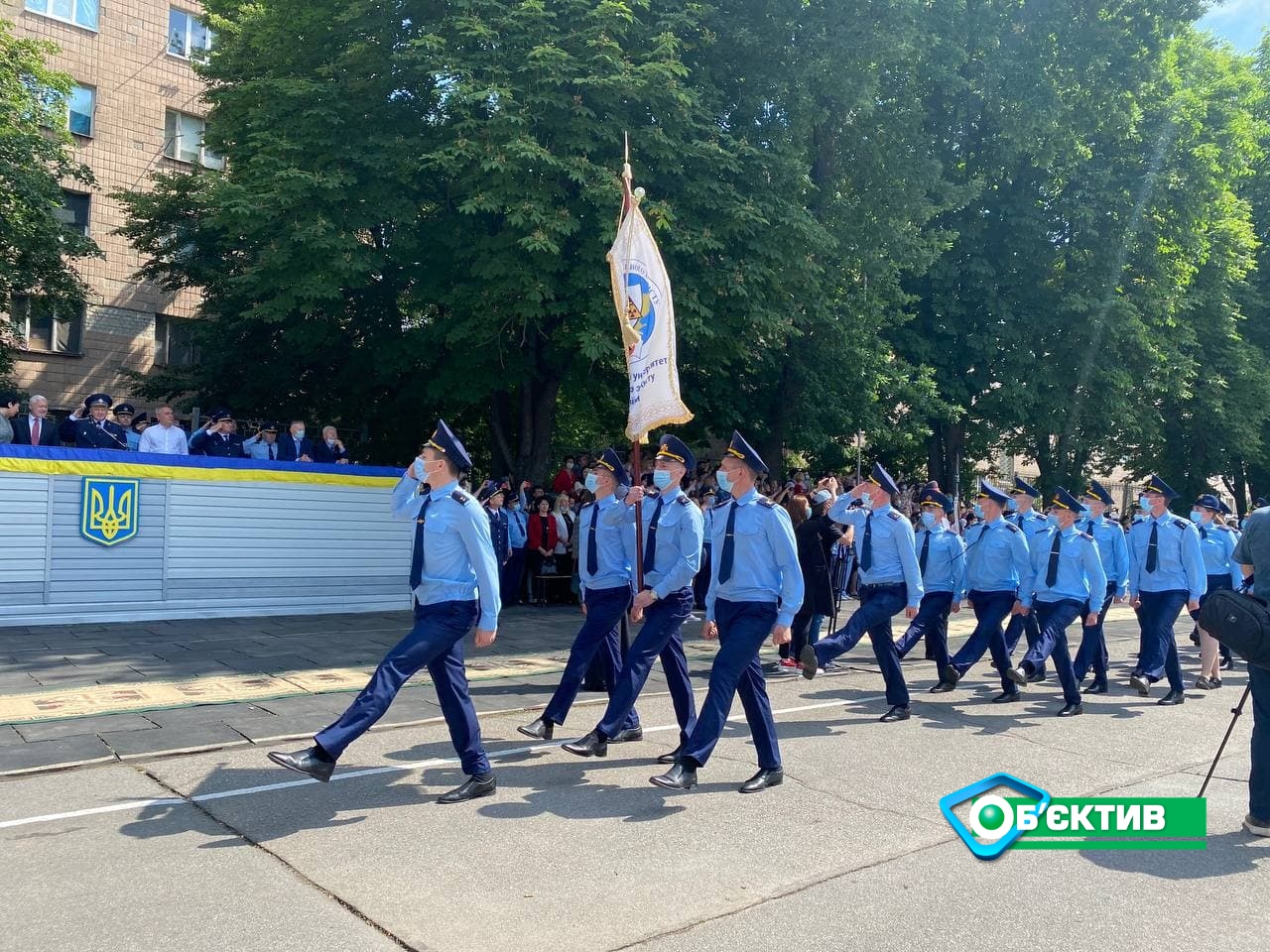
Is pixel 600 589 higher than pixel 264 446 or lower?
lower

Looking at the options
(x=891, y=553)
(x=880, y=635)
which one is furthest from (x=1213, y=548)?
(x=880, y=635)

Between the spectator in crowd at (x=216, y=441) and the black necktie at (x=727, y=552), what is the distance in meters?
10.4

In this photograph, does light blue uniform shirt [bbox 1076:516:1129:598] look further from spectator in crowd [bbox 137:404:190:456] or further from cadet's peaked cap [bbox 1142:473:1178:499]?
spectator in crowd [bbox 137:404:190:456]

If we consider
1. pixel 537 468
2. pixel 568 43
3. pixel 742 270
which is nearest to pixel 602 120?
pixel 568 43

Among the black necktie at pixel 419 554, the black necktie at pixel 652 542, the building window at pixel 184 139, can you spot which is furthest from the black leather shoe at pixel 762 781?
the building window at pixel 184 139

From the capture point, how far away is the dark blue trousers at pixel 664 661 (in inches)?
274

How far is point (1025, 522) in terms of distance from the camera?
10.6 meters

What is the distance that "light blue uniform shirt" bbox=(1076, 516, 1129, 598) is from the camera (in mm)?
10828

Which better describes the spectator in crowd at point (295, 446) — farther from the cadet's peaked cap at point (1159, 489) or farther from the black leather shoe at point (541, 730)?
the cadet's peaked cap at point (1159, 489)

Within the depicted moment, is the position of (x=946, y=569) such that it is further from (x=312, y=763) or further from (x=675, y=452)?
(x=312, y=763)

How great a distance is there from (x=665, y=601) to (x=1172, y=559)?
230 inches

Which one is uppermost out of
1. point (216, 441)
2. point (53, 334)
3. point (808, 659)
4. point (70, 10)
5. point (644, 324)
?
point (70, 10)

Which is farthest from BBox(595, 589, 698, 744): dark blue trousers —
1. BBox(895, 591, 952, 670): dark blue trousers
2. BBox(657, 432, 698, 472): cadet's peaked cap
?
BBox(895, 591, 952, 670): dark blue trousers

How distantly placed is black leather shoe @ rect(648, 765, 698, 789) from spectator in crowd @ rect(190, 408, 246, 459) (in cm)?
1060
